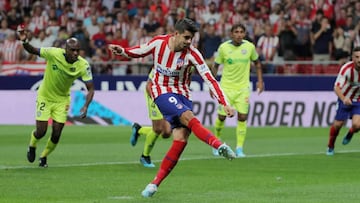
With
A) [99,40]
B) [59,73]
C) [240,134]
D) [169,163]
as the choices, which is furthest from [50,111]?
[99,40]

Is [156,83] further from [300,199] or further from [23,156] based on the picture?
[23,156]

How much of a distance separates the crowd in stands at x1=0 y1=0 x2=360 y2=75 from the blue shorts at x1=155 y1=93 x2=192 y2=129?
57.1 feet

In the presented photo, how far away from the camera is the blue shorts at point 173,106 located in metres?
12.4

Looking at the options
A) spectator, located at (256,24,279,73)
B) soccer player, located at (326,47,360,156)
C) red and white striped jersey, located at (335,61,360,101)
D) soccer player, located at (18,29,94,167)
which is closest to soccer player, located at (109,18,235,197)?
soccer player, located at (18,29,94,167)

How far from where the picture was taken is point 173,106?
492 inches

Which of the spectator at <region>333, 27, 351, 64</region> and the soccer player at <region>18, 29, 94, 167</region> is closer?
the soccer player at <region>18, 29, 94, 167</region>

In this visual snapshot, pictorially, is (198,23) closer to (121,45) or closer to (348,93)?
(121,45)

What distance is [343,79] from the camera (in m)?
19.4

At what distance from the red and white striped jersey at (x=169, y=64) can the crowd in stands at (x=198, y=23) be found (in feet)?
56.5

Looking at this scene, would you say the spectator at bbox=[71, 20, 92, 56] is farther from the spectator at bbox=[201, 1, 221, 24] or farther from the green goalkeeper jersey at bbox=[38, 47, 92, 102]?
the green goalkeeper jersey at bbox=[38, 47, 92, 102]

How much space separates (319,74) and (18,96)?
8718mm

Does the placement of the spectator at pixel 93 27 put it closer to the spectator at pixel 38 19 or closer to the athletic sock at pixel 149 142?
the spectator at pixel 38 19

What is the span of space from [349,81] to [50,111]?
5787 mm

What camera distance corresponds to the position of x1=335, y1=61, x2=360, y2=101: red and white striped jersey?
19391mm
